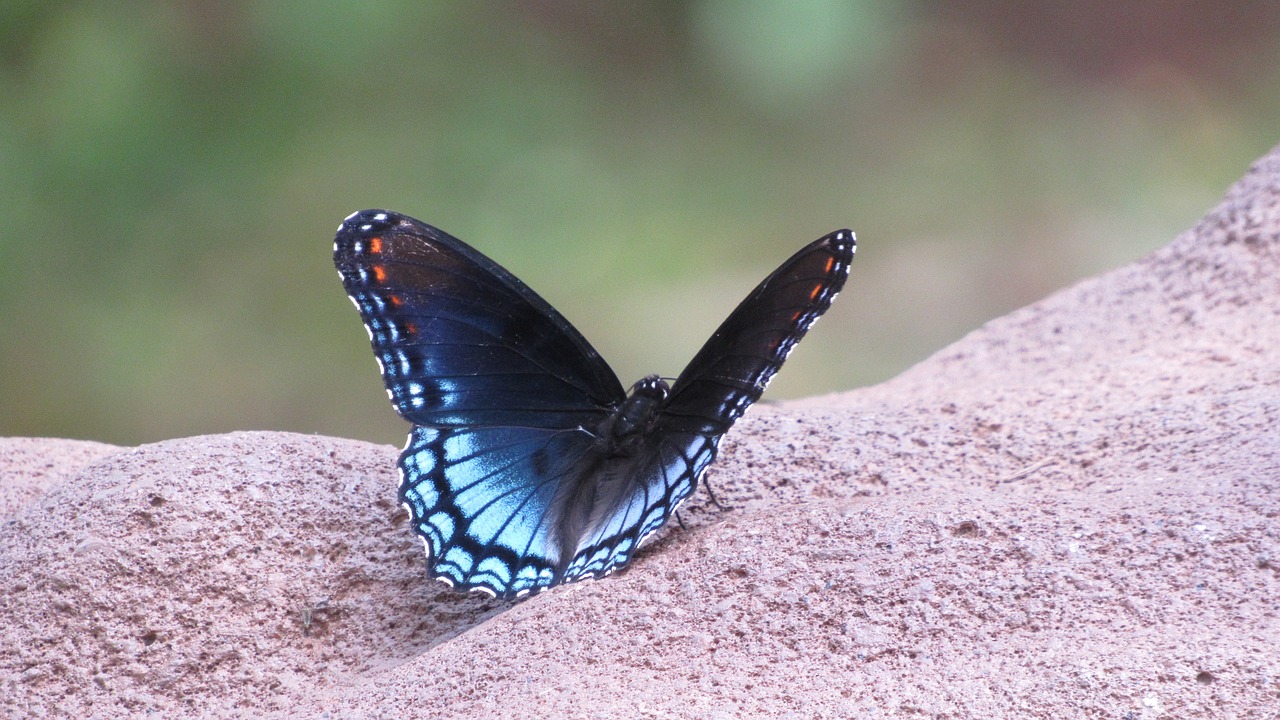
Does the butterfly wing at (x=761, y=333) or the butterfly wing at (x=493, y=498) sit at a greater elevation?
the butterfly wing at (x=761, y=333)

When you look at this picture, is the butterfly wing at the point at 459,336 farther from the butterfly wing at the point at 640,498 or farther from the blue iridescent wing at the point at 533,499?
the butterfly wing at the point at 640,498

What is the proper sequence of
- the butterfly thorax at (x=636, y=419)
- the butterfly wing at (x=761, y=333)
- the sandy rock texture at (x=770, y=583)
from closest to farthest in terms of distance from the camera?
the sandy rock texture at (x=770, y=583) < the butterfly wing at (x=761, y=333) < the butterfly thorax at (x=636, y=419)

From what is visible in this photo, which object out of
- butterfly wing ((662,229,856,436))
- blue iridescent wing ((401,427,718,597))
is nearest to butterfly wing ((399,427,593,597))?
blue iridescent wing ((401,427,718,597))

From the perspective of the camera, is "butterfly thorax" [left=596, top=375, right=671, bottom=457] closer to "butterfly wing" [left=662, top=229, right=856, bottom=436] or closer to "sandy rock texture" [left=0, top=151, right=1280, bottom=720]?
"butterfly wing" [left=662, top=229, right=856, bottom=436]

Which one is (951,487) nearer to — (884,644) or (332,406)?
(884,644)

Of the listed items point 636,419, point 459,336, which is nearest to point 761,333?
point 636,419

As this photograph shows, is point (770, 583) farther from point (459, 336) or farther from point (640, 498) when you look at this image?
point (459, 336)

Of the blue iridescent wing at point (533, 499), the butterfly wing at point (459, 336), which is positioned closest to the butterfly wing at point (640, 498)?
the blue iridescent wing at point (533, 499)
